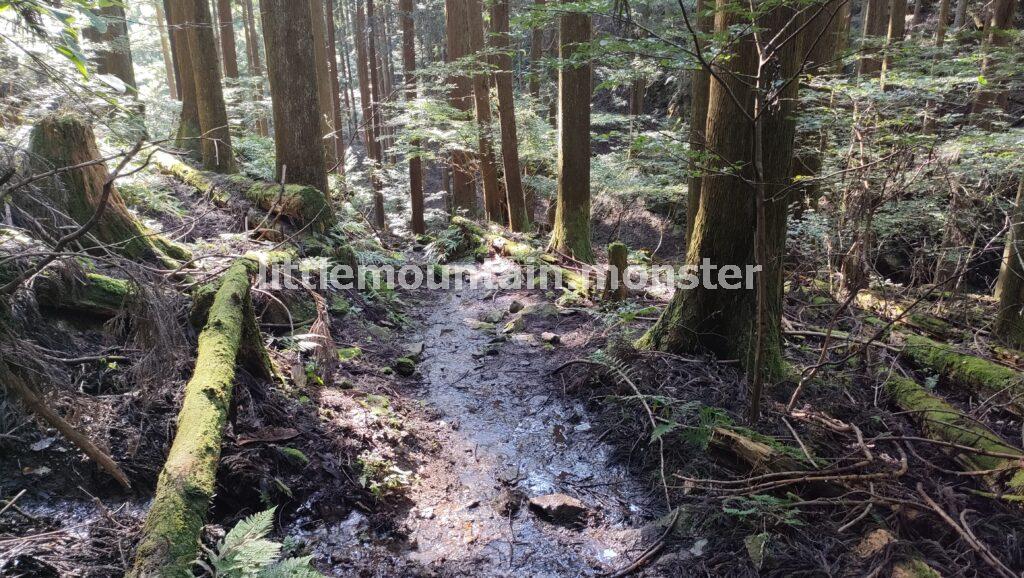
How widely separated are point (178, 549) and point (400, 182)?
20.0 m

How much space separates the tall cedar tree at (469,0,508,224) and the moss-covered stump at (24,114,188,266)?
9657 millimetres

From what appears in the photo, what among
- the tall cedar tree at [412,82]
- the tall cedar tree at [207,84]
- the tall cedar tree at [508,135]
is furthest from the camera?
the tall cedar tree at [412,82]

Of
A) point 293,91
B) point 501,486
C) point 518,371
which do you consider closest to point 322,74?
point 293,91

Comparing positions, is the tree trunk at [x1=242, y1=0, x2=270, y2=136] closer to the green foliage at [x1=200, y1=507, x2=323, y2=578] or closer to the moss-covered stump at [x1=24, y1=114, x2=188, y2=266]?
the moss-covered stump at [x1=24, y1=114, x2=188, y2=266]

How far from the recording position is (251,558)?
Answer: 7.63ft

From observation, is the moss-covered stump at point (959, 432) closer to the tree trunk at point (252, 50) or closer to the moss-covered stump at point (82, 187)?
the moss-covered stump at point (82, 187)

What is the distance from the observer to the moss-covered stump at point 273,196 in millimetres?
8398

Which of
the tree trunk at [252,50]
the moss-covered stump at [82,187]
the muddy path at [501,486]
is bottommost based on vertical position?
the muddy path at [501,486]

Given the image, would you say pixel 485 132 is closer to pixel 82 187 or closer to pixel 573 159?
pixel 573 159

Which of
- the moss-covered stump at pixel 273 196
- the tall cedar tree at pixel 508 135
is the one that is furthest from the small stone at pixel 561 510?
the tall cedar tree at pixel 508 135

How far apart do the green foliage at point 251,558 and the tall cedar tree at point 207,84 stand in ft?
32.0

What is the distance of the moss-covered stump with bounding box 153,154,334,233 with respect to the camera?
8.40 m

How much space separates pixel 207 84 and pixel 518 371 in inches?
360

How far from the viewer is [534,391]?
19.6 feet
